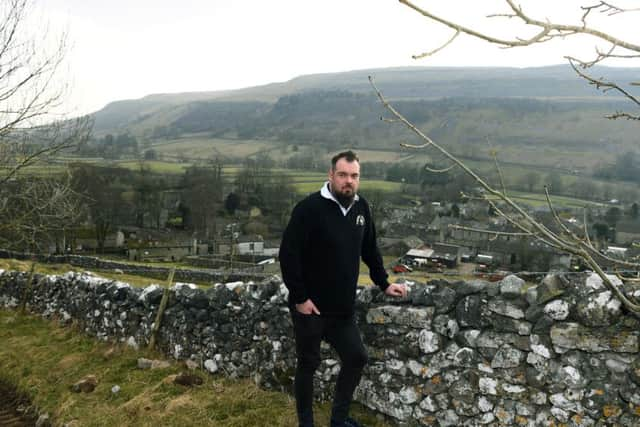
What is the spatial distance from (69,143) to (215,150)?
133 m

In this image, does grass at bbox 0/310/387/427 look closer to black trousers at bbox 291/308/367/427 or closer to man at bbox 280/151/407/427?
black trousers at bbox 291/308/367/427

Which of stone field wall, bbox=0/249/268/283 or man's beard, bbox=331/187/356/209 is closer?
man's beard, bbox=331/187/356/209

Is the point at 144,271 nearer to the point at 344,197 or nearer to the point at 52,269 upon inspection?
the point at 52,269

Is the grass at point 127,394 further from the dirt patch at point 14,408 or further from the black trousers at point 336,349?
the black trousers at point 336,349

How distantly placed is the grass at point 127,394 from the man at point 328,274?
0.86 m

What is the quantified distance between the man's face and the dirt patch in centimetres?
488

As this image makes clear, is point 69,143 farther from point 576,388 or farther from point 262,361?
point 576,388

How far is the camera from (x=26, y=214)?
36.1 feet

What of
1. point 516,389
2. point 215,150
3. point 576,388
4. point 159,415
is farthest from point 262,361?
point 215,150

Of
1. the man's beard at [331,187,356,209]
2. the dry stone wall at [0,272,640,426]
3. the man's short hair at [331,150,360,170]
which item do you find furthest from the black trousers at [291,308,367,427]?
the man's short hair at [331,150,360,170]

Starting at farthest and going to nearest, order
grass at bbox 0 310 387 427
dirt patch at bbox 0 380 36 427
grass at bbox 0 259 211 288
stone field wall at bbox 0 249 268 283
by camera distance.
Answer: stone field wall at bbox 0 249 268 283 < grass at bbox 0 259 211 288 < dirt patch at bbox 0 380 36 427 < grass at bbox 0 310 387 427

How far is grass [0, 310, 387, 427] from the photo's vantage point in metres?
5.11

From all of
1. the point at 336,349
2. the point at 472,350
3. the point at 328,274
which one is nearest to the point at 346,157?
the point at 328,274

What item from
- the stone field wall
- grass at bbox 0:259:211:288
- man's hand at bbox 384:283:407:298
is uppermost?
man's hand at bbox 384:283:407:298
